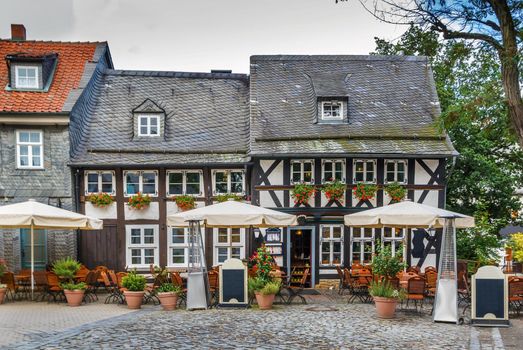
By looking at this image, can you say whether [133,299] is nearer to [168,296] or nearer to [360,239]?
[168,296]

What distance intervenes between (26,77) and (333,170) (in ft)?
37.7

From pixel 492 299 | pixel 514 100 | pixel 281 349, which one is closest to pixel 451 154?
pixel 492 299

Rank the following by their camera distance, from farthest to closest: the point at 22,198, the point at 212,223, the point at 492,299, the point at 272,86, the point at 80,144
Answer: the point at 272,86 < the point at 80,144 < the point at 22,198 < the point at 212,223 < the point at 492,299

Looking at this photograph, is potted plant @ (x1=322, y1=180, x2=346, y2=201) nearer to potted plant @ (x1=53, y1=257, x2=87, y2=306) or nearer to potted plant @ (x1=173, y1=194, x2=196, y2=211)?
potted plant @ (x1=173, y1=194, x2=196, y2=211)

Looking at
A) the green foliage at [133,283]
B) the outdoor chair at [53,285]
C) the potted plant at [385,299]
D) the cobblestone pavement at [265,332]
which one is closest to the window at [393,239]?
the cobblestone pavement at [265,332]

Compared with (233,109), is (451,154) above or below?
below

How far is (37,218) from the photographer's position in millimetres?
13641

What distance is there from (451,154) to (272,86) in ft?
23.9

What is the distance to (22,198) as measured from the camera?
1805cm

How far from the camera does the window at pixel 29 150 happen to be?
1816 centimetres

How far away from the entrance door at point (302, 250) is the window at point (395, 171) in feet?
10.6

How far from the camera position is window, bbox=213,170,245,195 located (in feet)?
62.8

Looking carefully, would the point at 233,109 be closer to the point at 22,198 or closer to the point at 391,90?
the point at 391,90

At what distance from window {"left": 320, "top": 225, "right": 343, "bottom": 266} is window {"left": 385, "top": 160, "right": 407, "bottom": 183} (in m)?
2.42
